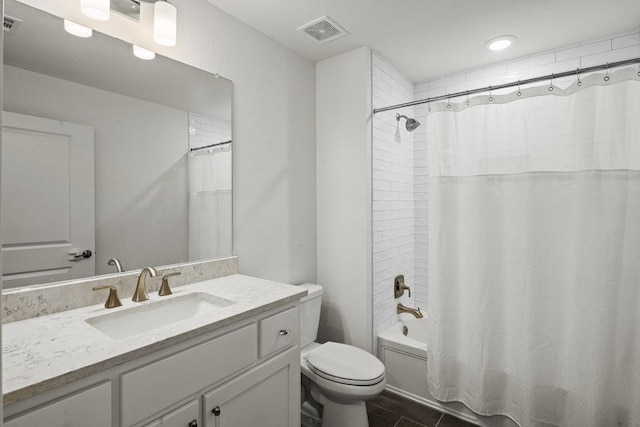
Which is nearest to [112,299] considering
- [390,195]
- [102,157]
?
[102,157]

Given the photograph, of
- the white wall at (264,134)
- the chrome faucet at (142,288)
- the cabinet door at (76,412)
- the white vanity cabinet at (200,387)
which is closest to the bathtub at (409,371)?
the white wall at (264,134)

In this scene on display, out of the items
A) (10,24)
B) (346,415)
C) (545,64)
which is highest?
(545,64)

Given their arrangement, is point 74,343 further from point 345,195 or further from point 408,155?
point 408,155

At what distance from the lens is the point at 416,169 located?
321cm

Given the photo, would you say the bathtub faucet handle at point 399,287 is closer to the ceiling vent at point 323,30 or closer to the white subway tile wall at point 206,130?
the white subway tile wall at point 206,130

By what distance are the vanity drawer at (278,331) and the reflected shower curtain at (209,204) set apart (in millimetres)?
623

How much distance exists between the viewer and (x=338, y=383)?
1.84 meters

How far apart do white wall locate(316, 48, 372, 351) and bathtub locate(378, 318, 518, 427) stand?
0.60 feet

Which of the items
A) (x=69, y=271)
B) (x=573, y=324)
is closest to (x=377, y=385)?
(x=573, y=324)

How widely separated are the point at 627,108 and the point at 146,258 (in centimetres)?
241

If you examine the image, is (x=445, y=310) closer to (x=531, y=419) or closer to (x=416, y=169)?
(x=531, y=419)

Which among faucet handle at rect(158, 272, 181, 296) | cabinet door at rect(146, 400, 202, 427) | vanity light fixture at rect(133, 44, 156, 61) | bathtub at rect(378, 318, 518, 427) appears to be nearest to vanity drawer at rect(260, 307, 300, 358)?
cabinet door at rect(146, 400, 202, 427)

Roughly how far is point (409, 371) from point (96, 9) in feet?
8.70

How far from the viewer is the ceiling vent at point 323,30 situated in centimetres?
212
